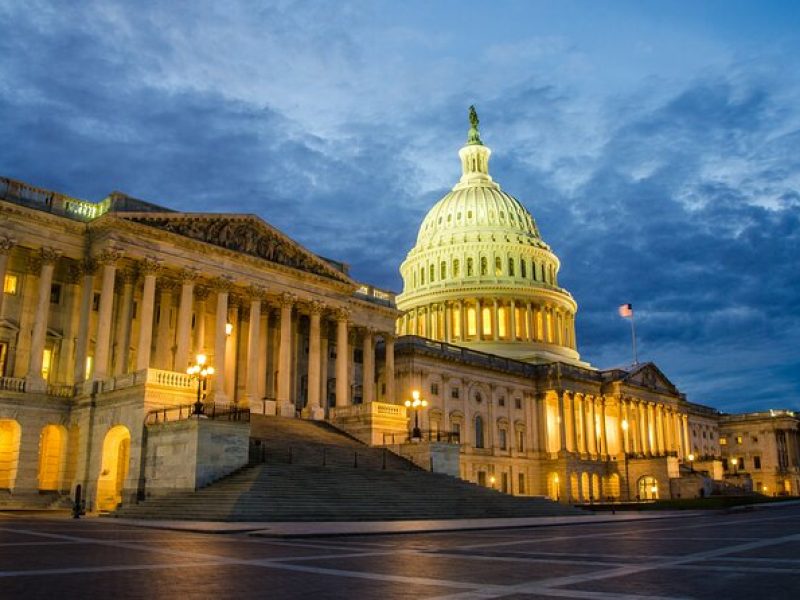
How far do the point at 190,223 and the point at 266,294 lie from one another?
8184 mm

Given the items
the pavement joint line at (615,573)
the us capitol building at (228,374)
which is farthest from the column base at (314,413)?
the pavement joint line at (615,573)

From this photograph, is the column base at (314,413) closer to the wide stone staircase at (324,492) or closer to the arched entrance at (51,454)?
the wide stone staircase at (324,492)

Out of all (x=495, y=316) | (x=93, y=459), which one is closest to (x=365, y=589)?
(x=93, y=459)

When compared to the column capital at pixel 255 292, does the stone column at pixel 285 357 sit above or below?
below

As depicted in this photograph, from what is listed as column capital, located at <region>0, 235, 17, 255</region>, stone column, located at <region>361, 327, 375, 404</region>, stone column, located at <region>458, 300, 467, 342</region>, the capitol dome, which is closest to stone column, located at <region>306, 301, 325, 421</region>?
stone column, located at <region>361, 327, 375, 404</region>

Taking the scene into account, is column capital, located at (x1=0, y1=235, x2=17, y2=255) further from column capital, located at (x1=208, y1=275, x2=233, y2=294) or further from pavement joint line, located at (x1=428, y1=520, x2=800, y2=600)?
pavement joint line, located at (x1=428, y1=520, x2=800, y2=600)

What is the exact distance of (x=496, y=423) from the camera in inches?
3553

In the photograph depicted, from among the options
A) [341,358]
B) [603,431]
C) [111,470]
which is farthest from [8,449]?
[603,431]

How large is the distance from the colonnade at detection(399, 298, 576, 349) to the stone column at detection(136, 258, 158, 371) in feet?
218

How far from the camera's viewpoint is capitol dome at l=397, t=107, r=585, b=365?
11400cm

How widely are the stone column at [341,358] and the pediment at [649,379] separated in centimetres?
5244

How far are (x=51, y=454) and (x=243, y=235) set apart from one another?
2033 centimetres

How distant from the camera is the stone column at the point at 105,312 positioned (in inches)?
1898

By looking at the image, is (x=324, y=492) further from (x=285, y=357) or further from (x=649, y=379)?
(x=649, y=379)
